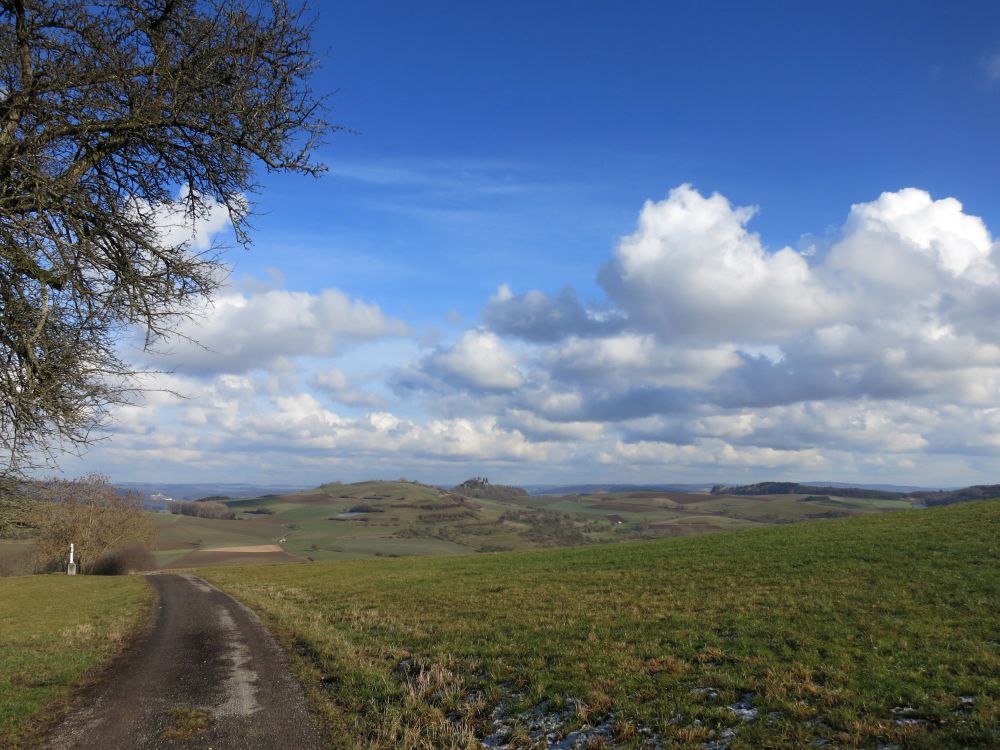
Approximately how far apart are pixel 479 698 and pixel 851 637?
8.82 meters

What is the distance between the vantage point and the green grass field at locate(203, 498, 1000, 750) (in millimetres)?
9203

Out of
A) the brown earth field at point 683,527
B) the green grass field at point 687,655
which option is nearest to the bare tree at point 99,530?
the green grass field at point 687,655

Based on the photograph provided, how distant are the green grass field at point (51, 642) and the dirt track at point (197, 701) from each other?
0.71 metres

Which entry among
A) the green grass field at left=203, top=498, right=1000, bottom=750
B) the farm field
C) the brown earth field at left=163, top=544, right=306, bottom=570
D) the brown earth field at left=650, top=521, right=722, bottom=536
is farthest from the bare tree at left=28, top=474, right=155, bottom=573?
the brown earth field at left=650, top=521, right=722, bottom=536

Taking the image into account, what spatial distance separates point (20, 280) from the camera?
275 inches

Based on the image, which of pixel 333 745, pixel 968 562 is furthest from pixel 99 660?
pixel 968 562

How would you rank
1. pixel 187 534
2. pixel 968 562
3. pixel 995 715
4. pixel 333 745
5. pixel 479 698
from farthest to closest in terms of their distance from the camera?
pixel 187 534 → pixel 968 562 → pixel 479 698 → pixel 333 745 → pixel 995 715

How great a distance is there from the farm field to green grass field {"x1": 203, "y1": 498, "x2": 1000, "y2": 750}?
247ft

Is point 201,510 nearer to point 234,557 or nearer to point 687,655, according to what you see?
point 234,557

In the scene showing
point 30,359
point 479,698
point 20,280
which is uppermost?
point 20,280

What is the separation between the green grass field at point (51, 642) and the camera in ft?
35.9

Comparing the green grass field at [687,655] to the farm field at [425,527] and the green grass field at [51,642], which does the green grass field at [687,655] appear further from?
the farm field at [425,527]

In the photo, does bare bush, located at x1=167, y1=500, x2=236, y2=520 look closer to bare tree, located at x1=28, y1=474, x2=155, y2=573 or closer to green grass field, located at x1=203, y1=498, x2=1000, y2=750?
bare tree, located at x1=28, y1=474, x2=155, y2=573

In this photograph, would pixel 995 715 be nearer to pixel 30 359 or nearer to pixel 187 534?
pixel 30 359
